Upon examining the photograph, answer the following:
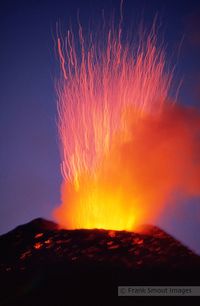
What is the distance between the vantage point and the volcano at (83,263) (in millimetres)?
21567

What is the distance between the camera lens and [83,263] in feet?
82.9

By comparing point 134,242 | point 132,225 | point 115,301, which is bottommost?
point 115,301

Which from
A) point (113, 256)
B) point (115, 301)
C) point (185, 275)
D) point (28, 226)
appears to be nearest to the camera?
point (115, 301)

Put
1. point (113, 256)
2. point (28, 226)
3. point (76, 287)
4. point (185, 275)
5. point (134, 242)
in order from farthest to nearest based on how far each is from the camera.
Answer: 1. point (28, 226)
2. point (134, 242)
3. point (113, 256)
4. point (185, 275)
5. point (76, 287)

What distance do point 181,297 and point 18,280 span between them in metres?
9.34

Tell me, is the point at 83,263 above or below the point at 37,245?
below

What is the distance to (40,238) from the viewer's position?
31.1 m

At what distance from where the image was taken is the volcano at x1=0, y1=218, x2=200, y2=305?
21567mm

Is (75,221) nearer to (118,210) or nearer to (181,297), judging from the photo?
(118,210)

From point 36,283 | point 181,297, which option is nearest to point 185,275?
point 181,297

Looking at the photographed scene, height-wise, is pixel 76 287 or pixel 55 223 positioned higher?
pixel 55 223

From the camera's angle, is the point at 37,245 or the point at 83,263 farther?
the point at 37,245

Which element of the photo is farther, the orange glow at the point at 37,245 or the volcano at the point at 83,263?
the orange glow at the point at 37,245

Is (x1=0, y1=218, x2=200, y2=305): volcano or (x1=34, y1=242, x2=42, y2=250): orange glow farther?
(x1=34, y1=242, x2=42, y2=250): orange glow
